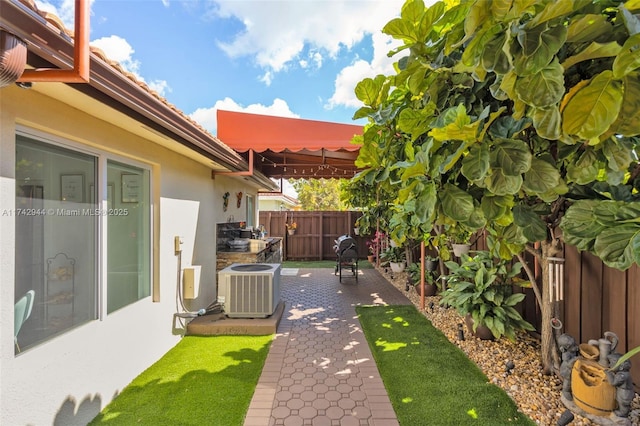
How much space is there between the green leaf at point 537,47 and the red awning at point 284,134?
466 centimetres

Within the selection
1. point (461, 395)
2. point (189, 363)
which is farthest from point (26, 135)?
point (461, 395)

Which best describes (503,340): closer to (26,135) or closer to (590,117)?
(590,117)

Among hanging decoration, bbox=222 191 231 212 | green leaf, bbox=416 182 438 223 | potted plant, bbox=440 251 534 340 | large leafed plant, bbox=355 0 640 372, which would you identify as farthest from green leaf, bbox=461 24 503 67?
hanging decoration, bbox=222 191 231 212

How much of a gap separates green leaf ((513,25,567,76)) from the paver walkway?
2923mm

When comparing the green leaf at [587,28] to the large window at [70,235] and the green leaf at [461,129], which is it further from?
the large window at [70,235]

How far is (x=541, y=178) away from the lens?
159 cm

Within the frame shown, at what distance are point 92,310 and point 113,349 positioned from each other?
52 cm

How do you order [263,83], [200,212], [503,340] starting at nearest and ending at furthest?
[503,340]
[200,212]
[263,83]

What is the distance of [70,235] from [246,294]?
2.80m

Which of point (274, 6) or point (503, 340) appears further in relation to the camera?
point (274, 6)

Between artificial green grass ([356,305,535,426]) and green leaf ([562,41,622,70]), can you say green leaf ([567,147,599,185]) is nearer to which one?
green leaf ([562,41,622,70])

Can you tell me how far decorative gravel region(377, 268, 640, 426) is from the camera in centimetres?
270

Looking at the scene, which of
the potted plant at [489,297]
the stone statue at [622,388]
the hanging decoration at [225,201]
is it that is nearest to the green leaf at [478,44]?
the stone statue at [622,388]

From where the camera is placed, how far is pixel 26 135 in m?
2.25
